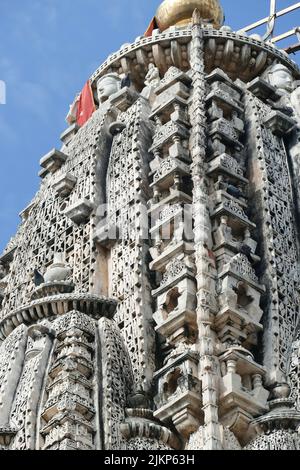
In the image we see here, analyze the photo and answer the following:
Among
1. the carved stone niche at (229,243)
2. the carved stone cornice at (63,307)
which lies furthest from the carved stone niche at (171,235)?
the carved stone cornice at (63,307)

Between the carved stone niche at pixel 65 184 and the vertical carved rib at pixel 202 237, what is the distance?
249 centimetres

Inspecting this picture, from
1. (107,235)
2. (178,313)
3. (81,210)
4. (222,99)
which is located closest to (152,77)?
(222,99)

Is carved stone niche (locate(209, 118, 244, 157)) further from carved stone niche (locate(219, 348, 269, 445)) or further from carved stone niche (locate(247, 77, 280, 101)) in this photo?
carved stone niche (locate(219, 348, 269, 445))

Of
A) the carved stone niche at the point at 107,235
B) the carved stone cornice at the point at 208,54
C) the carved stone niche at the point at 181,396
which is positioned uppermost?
the carved stone cornice at the point at 208,54

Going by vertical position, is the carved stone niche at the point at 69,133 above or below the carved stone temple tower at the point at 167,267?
above

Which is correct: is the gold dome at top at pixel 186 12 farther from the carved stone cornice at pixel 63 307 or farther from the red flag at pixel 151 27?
the carved stone cornice at pixel 63 307

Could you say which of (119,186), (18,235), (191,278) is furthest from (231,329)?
(18,235)

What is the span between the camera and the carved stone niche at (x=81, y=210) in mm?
26703

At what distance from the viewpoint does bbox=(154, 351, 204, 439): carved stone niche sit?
21.6m

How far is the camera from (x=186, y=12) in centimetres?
3253

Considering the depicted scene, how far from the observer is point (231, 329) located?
74.8 ft

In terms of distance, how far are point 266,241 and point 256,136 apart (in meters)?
3.15
